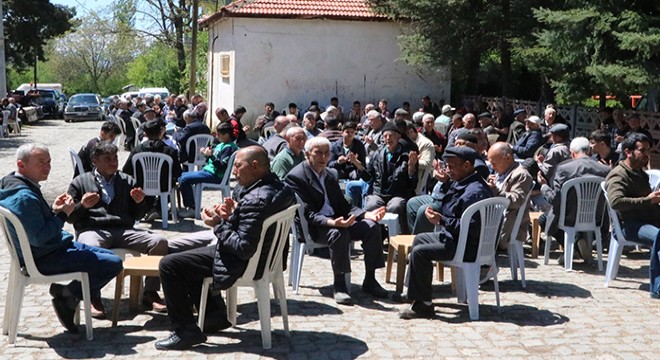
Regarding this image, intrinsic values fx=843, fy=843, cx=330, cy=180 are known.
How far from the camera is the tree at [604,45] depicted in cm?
1505

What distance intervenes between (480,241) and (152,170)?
6.07 m

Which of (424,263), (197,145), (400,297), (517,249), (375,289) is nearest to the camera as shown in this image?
(424,263)

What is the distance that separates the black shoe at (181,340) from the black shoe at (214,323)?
0.32 metres

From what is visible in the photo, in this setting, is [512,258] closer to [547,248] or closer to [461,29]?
[547,248]

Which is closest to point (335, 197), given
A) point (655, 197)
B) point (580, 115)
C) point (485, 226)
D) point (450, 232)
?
point (450, 232)

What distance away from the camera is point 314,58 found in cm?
2708

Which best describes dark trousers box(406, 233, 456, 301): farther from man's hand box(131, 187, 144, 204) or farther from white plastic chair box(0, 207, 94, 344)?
white plastic chair box(0, 207, 94, 344)

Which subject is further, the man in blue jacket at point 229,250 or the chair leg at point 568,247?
the chair leg at point 568,247

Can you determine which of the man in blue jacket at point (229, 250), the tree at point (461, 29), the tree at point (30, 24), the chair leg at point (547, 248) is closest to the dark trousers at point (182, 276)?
the man in blue jacket at point (229, 250)

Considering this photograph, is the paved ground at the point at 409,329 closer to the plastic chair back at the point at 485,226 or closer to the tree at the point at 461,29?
the plastic chair back at the point at 485,226

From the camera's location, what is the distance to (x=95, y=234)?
7.43m

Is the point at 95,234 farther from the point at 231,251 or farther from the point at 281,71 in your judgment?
the point at 281,71

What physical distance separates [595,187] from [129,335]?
5417 millimetres

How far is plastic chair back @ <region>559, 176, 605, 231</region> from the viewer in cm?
931
